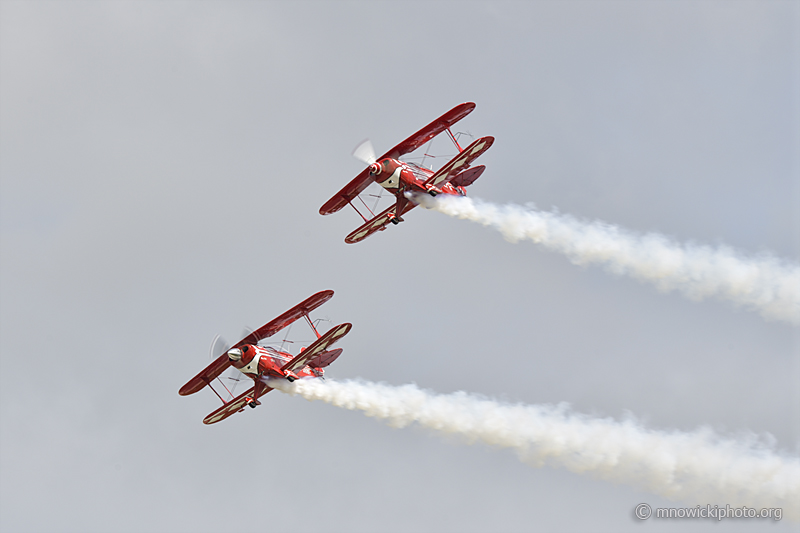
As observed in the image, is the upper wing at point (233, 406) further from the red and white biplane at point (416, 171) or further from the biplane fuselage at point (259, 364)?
the red and white biplane at point (416, 171)

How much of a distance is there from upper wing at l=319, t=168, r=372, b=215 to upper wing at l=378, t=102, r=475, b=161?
2109 mm

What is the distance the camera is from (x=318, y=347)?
5625 centimetres

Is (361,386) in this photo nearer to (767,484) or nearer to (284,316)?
(284,316)

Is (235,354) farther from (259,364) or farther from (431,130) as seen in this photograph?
(431,130)

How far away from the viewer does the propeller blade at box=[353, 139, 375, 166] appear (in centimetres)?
5978

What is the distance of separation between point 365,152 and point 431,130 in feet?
9.50

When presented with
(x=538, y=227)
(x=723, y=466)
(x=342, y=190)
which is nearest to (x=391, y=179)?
(x=342, y=190)

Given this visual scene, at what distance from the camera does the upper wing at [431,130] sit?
5856 cm

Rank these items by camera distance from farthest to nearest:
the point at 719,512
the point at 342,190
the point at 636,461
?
the point at 342,190, the point at 636,461, the point at 719,512

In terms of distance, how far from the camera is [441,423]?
194ft

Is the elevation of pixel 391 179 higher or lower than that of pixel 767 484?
higher

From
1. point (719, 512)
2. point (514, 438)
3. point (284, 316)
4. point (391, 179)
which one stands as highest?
Answer: point (391, 179)

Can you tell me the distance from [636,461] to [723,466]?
3341 mm

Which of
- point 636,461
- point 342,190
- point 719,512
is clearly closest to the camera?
point 719,512
